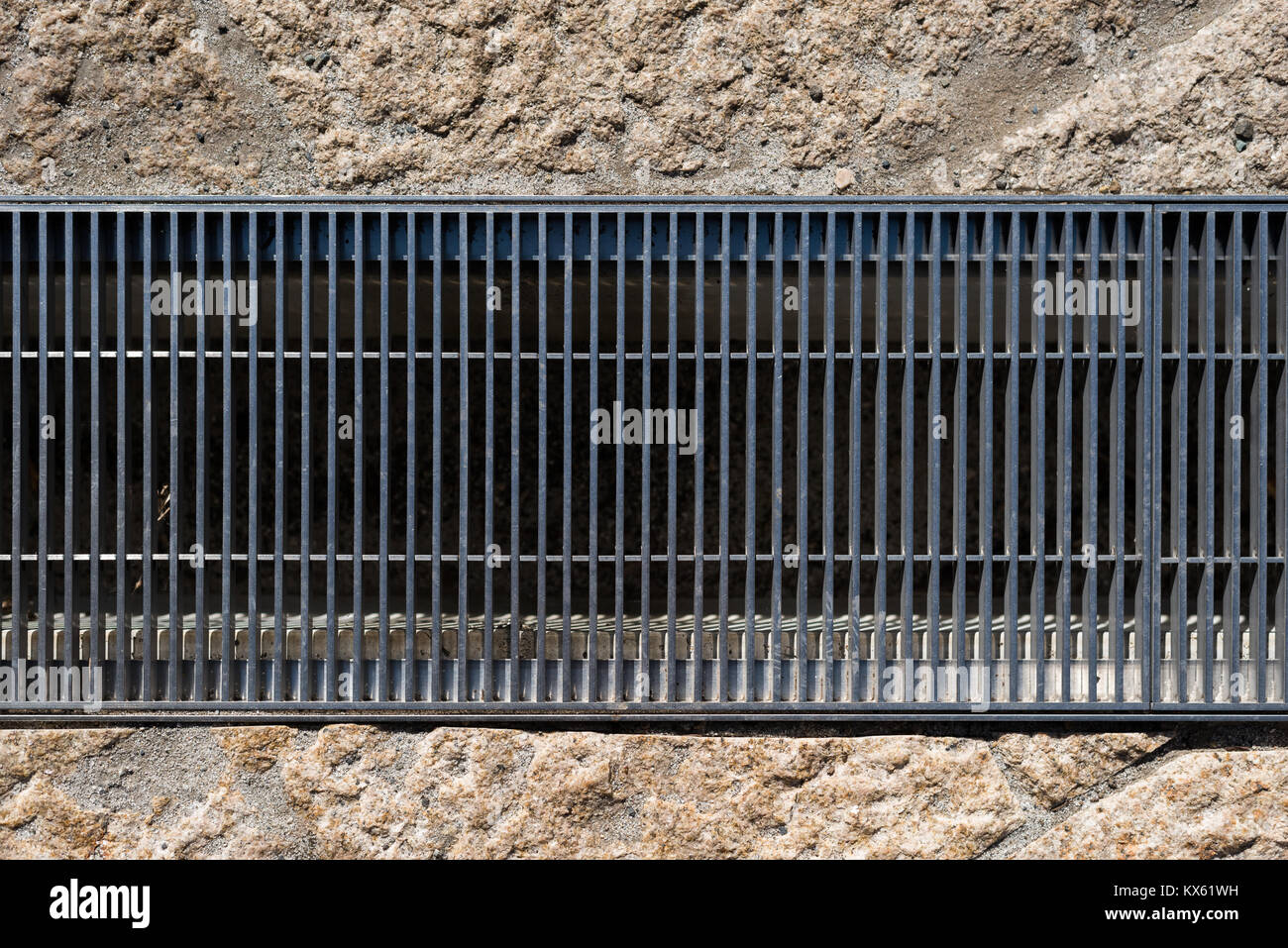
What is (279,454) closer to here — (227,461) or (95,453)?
(227,461)

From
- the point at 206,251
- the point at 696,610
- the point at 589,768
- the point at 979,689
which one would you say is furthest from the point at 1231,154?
the point at 206,251

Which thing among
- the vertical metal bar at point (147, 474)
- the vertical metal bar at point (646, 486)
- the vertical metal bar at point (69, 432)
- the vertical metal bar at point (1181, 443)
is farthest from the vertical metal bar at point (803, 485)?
the vertical metal bar at point (69, 432)

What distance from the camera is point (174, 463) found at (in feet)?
13.6

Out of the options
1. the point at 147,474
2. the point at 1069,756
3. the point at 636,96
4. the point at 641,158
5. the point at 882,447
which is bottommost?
the point at 1069,756

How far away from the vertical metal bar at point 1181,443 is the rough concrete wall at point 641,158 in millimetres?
291

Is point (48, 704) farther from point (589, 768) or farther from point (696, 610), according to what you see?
point (696, 610)

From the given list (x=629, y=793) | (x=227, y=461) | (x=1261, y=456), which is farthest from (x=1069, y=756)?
(x=227, y=461)

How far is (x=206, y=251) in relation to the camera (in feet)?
13.8

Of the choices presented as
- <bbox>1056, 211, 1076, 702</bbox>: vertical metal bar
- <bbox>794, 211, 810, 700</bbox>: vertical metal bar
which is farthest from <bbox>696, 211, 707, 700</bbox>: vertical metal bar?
<bbox>1056, 211, 1076, 702</bbox>: vertical metal bar

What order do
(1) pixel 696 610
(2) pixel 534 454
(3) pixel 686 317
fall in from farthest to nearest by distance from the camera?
(2) pixel 534 454, (3) pixel 686 317, (1) pixel 696 610

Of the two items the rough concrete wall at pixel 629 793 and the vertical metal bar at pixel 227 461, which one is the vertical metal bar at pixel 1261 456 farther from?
the vertical metal bar at pixel 227 461

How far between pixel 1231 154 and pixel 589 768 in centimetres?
374

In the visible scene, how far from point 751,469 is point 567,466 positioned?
75 cm

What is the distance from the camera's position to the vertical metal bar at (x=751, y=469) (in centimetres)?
412
